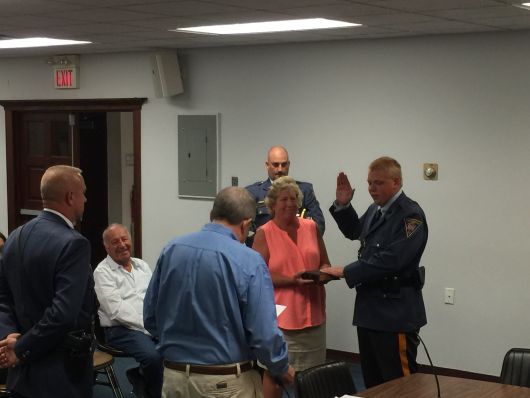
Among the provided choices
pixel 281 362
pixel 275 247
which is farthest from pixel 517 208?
pixel 281 362

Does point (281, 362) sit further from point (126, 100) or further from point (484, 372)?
point (126, 100)

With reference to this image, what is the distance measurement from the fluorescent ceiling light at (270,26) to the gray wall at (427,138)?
0.77 meters

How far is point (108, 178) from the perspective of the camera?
908 cm

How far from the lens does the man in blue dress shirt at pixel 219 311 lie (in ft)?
10.1

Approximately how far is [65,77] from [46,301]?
5034 mm

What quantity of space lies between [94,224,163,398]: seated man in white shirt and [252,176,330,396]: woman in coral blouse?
1.02 m

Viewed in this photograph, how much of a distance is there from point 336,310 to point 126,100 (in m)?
2.79

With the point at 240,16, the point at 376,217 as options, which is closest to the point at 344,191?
the point at 376,217

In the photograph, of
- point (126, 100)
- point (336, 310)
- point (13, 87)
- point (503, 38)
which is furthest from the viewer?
point (13, 87)

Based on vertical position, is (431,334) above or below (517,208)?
below

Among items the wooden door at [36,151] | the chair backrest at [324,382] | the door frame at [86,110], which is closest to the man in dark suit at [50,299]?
the chair backrest at [324,382]

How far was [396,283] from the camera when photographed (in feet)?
13.4

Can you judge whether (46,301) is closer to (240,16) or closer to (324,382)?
(324,382)

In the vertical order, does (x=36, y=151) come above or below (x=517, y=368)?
above
